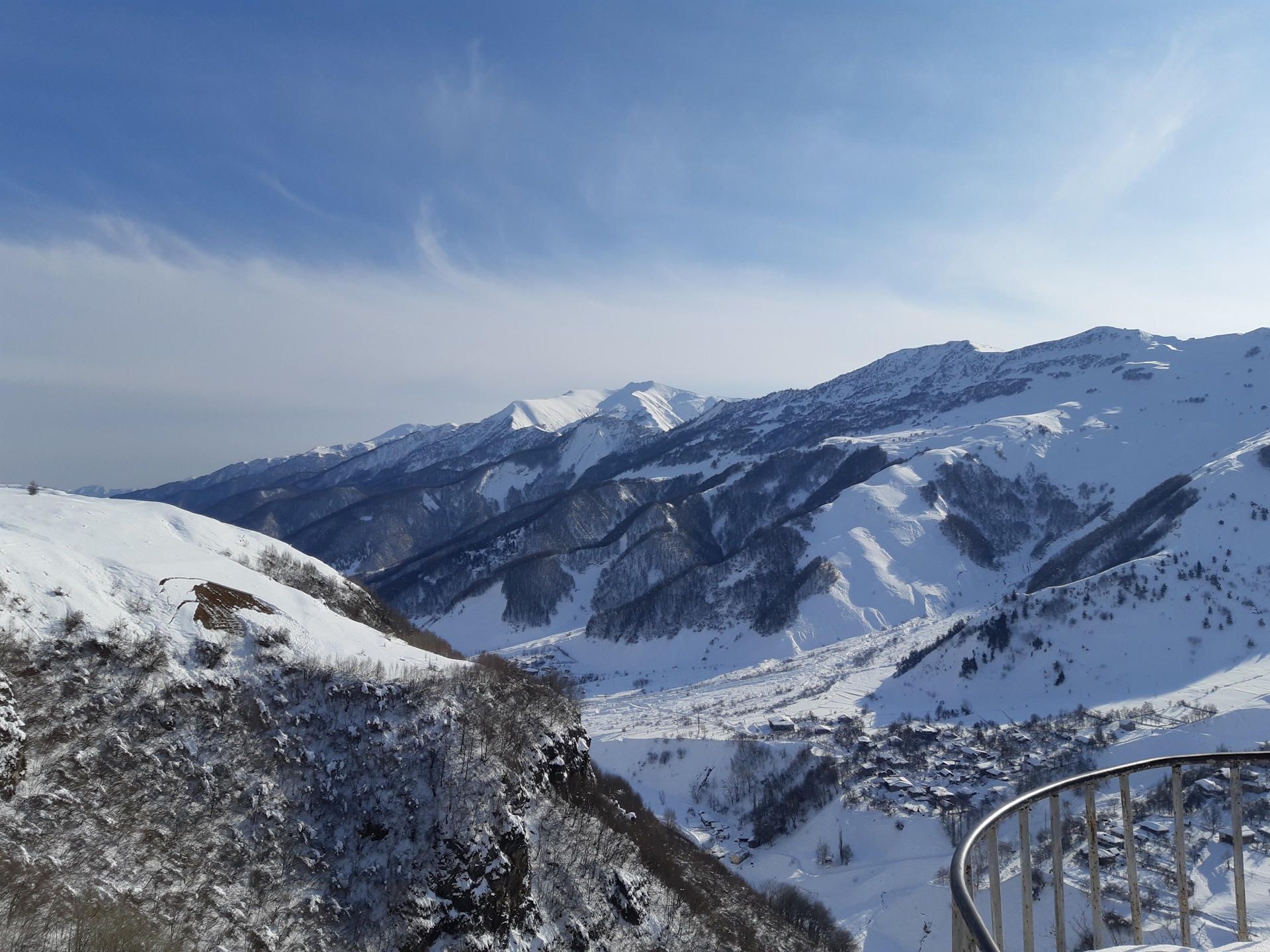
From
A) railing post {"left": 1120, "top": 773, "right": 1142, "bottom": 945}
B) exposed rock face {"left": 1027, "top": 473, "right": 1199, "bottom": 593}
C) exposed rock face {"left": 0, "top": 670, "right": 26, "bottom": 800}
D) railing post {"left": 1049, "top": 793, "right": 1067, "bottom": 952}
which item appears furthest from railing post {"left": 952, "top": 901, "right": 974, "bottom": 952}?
exposed rock face {"left": 1027, "top": 473, "right": 1199, "bottom": 593}

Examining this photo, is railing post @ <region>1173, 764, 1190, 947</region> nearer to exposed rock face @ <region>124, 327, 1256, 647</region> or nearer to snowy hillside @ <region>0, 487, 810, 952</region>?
snowy hillside @ <region>0, 487, 810, 952</region>

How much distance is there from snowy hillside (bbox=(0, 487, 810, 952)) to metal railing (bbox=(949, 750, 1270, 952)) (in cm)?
1471

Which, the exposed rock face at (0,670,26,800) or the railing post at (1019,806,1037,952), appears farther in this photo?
the exposed rock face at (0,670,26,800)

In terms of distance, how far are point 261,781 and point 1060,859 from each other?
2037 cm

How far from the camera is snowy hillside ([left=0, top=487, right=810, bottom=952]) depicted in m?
15.4

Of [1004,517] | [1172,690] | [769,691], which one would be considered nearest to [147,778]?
[769,691]

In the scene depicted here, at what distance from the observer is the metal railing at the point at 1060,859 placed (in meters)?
4.94

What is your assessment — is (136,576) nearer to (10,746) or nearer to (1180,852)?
(10,746)

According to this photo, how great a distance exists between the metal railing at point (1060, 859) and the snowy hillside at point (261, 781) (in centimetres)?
1471

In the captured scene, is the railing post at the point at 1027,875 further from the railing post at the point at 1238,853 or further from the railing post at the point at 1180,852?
the railing post at the point at 1238,853

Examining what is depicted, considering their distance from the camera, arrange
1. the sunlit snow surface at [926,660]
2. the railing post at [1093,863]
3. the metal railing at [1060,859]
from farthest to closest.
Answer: the sunlit snow surface at [926,660]
the railing post at [1093,863]
the metal railing at [1060,859]

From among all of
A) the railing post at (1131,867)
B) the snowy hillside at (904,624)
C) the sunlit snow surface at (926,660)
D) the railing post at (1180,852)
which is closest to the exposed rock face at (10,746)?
the railing post at (1131,867)

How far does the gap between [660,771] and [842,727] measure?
19.3 m

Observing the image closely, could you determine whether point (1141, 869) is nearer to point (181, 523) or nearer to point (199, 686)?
point (199, 686)
